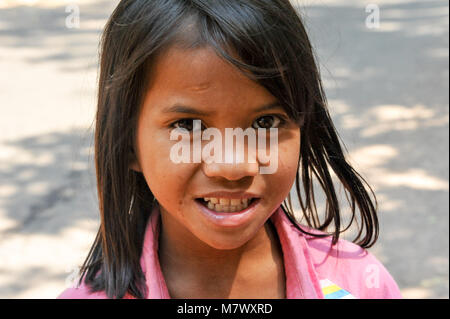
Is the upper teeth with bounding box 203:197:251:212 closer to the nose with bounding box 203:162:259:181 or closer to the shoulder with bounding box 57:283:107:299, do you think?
the nose with bounding box 203:162:259:181

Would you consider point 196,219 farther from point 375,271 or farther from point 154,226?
point 375,271

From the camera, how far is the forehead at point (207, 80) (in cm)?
131

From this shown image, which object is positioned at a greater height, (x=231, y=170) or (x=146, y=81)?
(x=146, y=81)

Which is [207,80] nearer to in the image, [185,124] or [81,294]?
[185,124]

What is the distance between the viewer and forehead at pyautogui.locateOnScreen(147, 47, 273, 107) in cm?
131

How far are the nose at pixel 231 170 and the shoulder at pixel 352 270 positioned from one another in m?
0.35

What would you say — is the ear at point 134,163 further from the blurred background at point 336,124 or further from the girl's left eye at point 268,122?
the blurred background at point 336,124

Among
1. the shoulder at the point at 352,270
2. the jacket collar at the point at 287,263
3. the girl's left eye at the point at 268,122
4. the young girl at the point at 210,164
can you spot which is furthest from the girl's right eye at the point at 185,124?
the shoulder at the point at 352,270

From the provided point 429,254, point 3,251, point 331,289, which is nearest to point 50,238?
point 3,251
